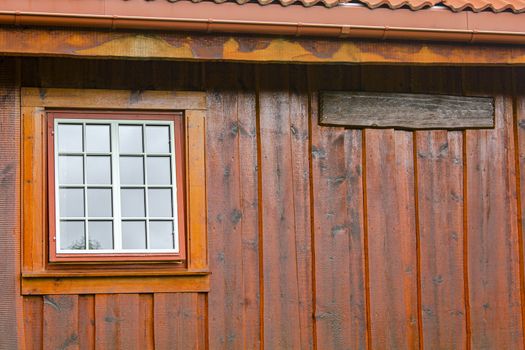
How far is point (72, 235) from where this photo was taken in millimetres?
7660

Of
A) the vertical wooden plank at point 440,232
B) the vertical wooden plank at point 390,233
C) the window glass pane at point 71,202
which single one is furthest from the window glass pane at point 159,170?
the vertical wooden plank at point 440,232

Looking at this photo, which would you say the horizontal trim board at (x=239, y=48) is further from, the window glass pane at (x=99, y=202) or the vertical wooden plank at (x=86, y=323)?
the vertical wooden plank at (x=86, y=323)

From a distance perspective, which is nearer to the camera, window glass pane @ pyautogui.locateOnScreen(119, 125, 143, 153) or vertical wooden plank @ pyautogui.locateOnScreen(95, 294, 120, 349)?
vertical wooden plank @ pyautogui.locateOnScreen(95, 294, 120, 349)

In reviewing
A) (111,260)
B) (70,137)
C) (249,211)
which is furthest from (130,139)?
(249,211)

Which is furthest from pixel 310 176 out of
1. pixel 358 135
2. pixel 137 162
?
pixel 137 162

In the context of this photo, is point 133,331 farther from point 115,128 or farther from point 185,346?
point 115,128

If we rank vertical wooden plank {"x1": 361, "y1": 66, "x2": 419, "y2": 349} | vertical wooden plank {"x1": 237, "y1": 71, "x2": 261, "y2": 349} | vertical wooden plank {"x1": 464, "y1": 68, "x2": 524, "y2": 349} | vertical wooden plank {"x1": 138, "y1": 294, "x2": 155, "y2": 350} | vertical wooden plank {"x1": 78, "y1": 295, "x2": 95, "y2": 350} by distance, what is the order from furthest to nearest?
1. vertical wooden plank {"x1": 464, "y1": 68, "x2": 524, "y2": 349}
2. vertical wooden plank {"x1": 361, "y1": 66, "x2": 419, "y2": 349}
3. vertical wooden plank {"x1": 237, "y1": 71, "x2": 261, "y2": 349}
4. vertical wooden plank {"x1": 138, "y1": 294, "x2": 155, "y2": 350}
5. vertical wooden plank {"x1": 78, "y1": 295, "x2": 95, "y2": 350}

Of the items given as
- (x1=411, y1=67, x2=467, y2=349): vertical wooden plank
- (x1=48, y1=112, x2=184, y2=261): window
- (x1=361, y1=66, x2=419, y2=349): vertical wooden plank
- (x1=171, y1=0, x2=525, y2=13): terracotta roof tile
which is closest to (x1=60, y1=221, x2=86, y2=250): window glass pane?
(x1=48, y1=112, x2=184, y2=261): window

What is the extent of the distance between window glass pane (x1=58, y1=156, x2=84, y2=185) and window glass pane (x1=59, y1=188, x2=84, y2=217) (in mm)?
53

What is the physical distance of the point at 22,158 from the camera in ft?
25.1

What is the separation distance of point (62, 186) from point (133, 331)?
3.46 ft

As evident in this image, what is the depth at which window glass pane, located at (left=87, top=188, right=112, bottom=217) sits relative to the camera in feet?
25.3

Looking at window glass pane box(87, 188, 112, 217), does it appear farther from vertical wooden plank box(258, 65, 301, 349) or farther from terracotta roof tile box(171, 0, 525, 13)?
terracotta roof tile box(171, 0, 525, 13)

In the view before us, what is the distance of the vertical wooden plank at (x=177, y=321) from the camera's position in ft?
25.3
